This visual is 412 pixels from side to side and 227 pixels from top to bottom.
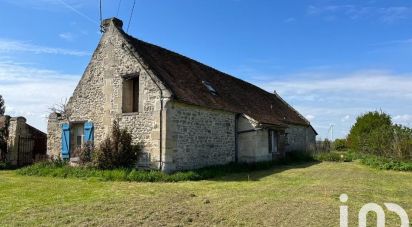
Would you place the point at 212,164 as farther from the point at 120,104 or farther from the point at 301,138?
the point at 301,138

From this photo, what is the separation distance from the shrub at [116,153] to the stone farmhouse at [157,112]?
16.1 inches

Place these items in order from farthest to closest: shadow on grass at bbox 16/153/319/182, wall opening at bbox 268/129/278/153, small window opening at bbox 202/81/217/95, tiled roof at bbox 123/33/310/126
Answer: wall opening at bbox 268/129/278/153 < small window opening at bbox 202/81/217/95 < tiled roof at bbox 123/33/310/126 < shadow on grass at bbox 16/153/319/182

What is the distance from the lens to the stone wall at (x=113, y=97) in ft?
49.7

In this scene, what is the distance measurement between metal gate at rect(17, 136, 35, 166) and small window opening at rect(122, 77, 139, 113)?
23.4ft

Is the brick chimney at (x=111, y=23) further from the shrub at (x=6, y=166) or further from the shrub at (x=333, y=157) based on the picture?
the shrub at (x=333, y=157)

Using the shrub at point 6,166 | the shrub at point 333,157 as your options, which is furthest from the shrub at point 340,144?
the shrub at point 6,166

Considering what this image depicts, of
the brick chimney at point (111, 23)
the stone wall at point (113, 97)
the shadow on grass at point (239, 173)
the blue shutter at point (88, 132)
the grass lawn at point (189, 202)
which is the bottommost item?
the grass lawn at point (189, 202)

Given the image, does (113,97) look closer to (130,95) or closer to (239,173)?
(130,95)

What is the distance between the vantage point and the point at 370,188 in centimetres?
1140

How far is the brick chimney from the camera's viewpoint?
17141 mm

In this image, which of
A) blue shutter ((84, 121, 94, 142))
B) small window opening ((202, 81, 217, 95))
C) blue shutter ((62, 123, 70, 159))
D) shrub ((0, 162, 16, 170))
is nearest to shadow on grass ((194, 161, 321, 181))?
small window opening ((202, 81, 217, 95))

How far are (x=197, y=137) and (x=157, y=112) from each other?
2313 mm

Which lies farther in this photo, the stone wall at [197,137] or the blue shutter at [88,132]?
the blue shutter at [88,132]

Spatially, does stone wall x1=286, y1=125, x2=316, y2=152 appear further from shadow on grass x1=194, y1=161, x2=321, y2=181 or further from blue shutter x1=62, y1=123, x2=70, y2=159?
blue shutter x1=62, y1=123, x2=70, y2=159
